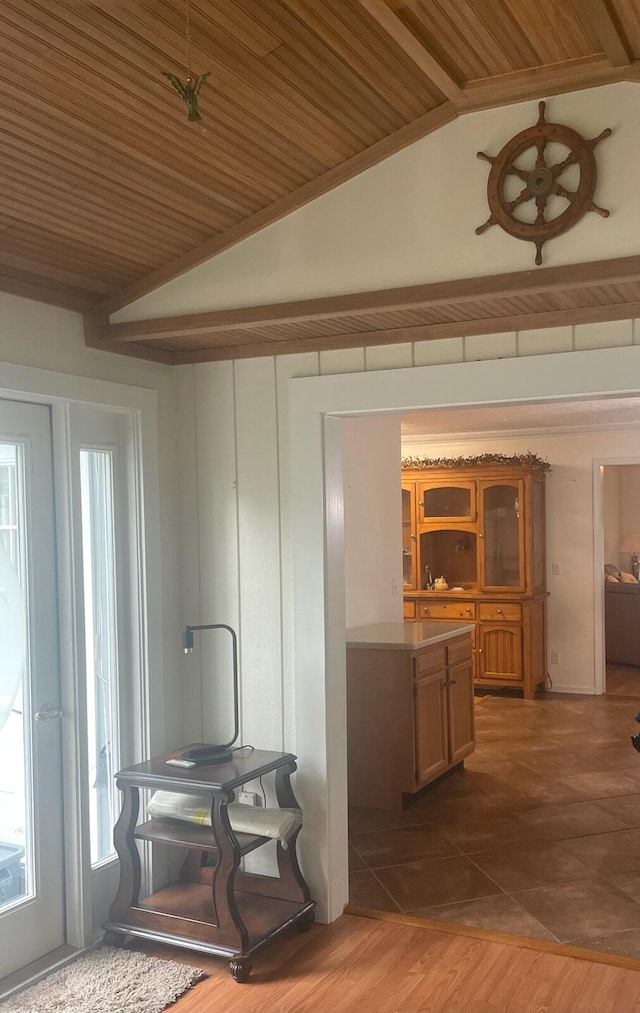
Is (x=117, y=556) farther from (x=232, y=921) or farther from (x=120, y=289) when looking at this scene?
(x=232, y=921)

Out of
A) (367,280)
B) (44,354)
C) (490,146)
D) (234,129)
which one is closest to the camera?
(234,129)

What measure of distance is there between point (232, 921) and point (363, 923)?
65 centimetres

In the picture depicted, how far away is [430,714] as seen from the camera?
5.37 metres

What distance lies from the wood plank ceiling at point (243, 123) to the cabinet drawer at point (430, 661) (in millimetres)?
2209

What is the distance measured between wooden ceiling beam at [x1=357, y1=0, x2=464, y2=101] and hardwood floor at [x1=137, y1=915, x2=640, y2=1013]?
9.51 ft

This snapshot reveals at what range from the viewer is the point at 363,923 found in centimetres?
370

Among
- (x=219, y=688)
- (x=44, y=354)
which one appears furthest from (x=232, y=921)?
(x=44, y=354)

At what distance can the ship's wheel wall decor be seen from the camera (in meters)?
2.78

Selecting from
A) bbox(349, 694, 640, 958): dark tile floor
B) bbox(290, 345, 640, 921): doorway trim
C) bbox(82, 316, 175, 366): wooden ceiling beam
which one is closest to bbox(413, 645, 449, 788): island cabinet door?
bbox(349, 694, 640, 958): dark tile floor

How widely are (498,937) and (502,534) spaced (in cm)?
517

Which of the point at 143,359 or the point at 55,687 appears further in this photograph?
the point at 143,359

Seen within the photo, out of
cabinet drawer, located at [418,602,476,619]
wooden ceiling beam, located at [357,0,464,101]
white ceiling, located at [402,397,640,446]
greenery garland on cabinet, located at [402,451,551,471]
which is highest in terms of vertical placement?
wooden ceiling beam, located at [357,0,464,101]

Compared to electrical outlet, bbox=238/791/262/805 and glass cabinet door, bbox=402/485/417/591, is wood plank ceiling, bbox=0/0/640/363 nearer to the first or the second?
electrical outlet, bbox=238/791/262/805

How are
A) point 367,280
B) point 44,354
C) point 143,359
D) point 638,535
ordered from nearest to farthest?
point 367,280
point 44,354
point 143,359
point 638,535
